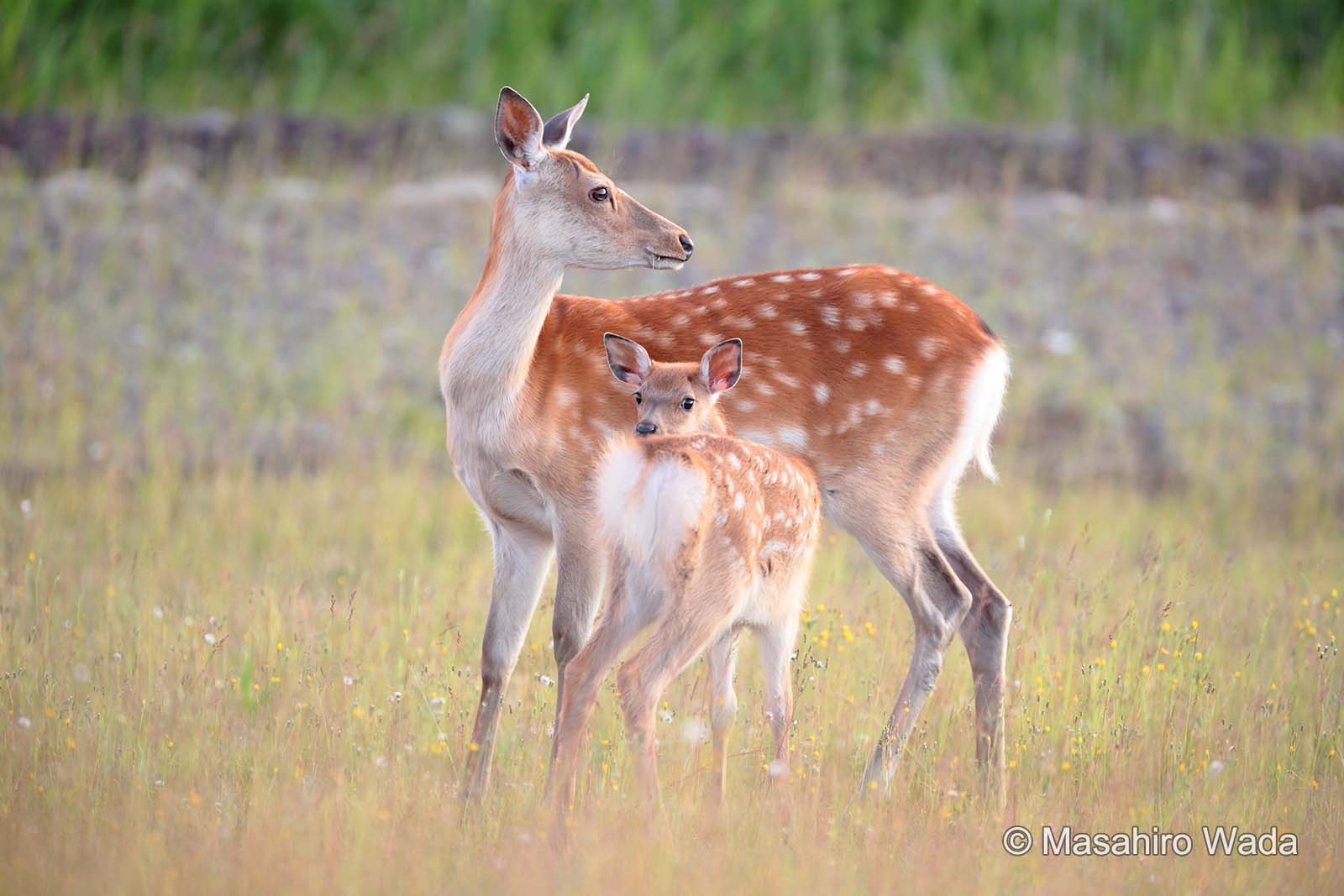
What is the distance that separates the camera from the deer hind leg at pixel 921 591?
5.52 meters

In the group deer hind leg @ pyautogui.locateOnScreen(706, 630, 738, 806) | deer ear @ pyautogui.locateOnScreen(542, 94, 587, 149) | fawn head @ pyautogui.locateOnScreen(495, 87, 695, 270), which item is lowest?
deer hind leg @ pyautogui.locateOnScreen(706, 630, 738, 806)

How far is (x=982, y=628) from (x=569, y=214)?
76.4 inches

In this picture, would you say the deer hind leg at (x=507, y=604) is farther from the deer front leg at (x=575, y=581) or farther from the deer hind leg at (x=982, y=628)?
the deer hind leg at (x=982, y=628)

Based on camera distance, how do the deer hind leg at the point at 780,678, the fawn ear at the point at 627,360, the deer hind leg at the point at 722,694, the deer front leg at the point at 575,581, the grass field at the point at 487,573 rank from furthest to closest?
1. the fawn ear at the point at 627,360
2. the deer front leg at the point at 575,581
3. the deer hind leg at the point at 780,678
4. the deer hind leg at the point at 722,694
5. the grass field at the point at 487,573

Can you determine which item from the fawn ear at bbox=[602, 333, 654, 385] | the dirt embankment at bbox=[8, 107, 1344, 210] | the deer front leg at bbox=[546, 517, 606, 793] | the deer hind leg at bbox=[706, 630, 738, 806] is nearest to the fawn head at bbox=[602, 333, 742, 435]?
the fawn ear at bbox=[602, 333, 654, 385]

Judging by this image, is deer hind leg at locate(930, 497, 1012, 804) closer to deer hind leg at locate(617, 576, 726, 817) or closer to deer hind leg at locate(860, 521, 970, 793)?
deer hind leg at locate(860, 521, 970, 793)

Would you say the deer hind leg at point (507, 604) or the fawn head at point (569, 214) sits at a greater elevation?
the fawn head at point (569, 214)

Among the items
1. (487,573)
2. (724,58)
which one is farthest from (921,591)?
(724,58)

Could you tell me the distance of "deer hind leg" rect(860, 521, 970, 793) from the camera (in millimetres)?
5516

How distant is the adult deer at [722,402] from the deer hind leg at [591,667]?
51cm

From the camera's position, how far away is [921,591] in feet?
18.3

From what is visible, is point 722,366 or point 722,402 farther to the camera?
point 722,402

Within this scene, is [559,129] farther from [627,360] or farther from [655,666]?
[655,666]

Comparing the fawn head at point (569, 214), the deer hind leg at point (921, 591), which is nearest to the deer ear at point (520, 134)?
the fawn head at point (569, 214)
